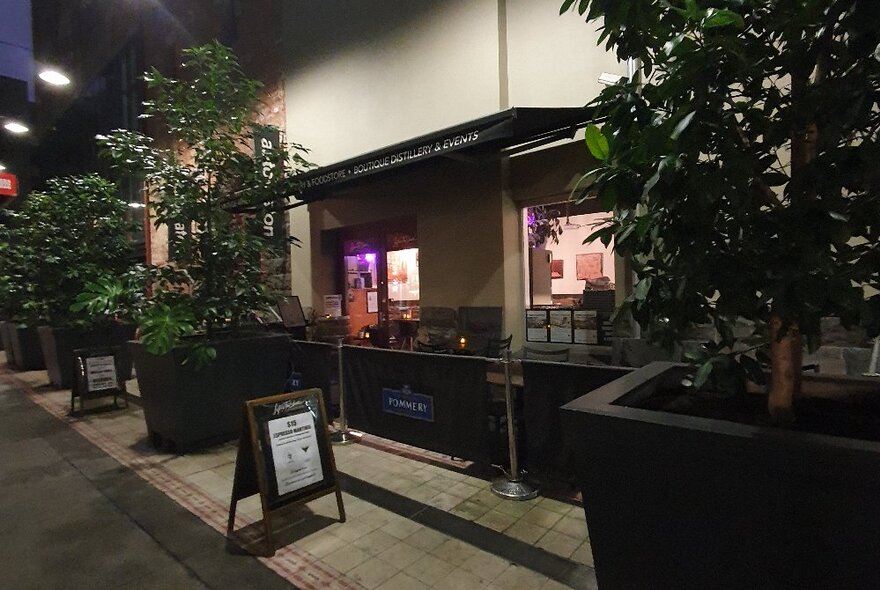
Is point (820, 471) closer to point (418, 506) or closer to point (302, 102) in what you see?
point (418, 506)

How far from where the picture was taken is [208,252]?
5.05 metres

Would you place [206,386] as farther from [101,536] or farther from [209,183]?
[209,183]

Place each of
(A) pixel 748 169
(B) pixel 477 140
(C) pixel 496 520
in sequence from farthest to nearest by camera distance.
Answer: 1. (B) pixel 477 140
2. (C) pixel 496 520
3. (A) pixel 748 169

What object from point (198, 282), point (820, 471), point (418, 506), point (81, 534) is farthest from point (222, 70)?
point (820, 471)

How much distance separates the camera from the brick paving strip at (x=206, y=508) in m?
2.72

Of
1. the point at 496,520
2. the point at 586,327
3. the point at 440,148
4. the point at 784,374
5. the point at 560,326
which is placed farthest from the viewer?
the point at 560,326

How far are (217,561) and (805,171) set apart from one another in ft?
11.6

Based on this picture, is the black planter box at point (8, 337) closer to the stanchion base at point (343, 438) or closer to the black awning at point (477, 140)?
the black awning at point (477, 140)

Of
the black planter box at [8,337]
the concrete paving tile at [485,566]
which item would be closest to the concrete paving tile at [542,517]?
the concrete paving tile at [485,566]

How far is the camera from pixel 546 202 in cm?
647

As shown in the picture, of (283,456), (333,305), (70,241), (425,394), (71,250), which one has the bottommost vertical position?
(283,456)

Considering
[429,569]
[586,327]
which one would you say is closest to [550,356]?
[586,327]

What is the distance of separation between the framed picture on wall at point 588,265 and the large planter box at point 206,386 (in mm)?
5018

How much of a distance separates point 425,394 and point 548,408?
42.1 inches
